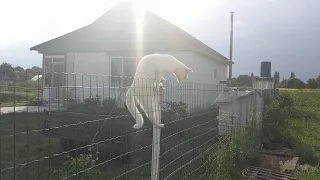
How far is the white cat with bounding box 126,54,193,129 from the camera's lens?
3.12 metres

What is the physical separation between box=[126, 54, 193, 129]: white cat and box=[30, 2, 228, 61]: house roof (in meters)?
11.4

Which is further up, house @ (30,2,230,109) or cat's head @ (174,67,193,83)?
house @ (30,2,230,109)

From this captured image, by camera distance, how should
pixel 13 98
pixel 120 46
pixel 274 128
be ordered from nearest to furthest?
pixel 13 98 < pixel 274 128 < pixel 120 46

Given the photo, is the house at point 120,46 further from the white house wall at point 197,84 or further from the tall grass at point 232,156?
the tall grass at point 232,156

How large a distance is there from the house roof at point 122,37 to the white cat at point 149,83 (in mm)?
11404

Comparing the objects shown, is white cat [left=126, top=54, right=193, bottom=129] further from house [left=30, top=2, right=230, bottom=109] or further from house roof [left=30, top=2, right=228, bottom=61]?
house roof [left=30, top=2, right=228, bottom=61]

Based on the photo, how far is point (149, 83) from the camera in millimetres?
3248

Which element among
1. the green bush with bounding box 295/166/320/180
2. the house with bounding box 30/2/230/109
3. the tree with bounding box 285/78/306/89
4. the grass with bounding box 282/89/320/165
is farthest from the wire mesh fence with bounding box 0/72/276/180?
the tree with bounding box 285/78/306/89

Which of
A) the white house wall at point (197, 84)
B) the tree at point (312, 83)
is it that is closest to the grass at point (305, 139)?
the white house wall at point (197, 84)

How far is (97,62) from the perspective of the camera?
1636 cm

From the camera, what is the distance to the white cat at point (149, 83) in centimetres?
312

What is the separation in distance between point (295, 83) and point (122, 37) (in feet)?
132

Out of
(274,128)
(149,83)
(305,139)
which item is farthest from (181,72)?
(305,139)

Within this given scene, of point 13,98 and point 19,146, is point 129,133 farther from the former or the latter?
point 19,146
